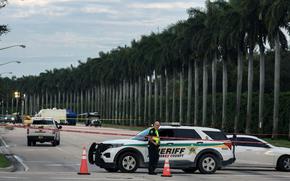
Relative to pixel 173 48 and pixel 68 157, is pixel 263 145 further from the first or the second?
pixel 173 48

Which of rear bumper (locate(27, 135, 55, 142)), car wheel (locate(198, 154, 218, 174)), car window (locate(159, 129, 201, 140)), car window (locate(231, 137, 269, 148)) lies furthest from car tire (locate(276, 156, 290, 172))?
rear bumper (locate(27, 135, 55, 142))

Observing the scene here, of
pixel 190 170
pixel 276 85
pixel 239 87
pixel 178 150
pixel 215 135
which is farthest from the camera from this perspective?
pixel 239 87

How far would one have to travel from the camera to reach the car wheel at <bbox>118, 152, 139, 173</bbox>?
24.8 m

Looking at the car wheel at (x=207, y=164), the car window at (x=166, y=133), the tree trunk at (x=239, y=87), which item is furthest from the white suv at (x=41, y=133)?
the tree trunk at (x=239, y=87)

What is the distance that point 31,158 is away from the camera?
33531 mm

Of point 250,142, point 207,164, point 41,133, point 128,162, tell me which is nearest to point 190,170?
point 207,164

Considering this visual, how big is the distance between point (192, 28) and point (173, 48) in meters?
11.1

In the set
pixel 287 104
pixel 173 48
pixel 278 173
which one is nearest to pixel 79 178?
pixel 278 173

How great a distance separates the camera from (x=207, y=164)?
83.8ft

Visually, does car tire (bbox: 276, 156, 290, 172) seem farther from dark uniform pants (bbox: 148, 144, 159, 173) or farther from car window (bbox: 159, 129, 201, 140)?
dark uniform pants (bbox: 148, 144, 159, 173)

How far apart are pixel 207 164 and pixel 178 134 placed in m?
1.46

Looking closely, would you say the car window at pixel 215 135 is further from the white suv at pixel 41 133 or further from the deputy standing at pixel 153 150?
the white suv at pixel 41 133

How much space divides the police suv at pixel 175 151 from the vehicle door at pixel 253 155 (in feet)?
7.25

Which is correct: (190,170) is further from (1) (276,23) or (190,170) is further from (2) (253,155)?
(1) (276,23)
